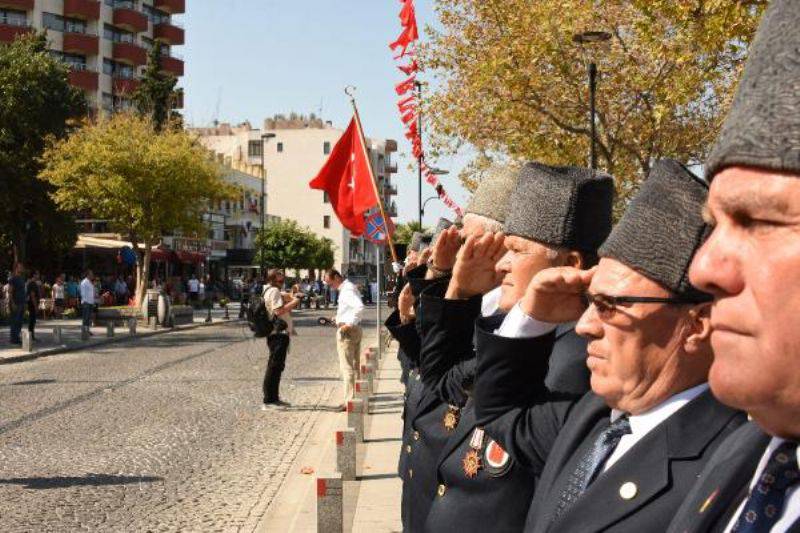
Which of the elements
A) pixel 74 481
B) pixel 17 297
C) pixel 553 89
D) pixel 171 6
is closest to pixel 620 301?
pixel 74 481

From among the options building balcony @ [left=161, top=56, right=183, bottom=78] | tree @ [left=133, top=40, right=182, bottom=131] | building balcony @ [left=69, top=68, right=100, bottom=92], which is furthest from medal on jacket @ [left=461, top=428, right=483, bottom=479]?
building balcony @ [left=161, top=56, right=183, bottom=78]

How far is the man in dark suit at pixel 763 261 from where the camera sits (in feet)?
4.02

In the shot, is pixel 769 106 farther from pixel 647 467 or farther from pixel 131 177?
pixel 131 177

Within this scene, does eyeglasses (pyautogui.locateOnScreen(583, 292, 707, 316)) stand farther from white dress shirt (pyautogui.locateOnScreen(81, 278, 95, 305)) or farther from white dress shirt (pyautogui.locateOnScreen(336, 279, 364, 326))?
white dress shirt (pyautogui.locateOnScreen(81, 278, 95, 305))

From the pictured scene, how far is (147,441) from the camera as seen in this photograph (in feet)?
37.7

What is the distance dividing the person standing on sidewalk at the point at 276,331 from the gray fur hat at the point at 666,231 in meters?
11.5

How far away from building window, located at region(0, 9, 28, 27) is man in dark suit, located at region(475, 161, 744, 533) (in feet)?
232

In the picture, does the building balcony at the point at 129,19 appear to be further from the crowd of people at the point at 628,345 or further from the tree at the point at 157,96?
the crowd of people at the point at 628,345

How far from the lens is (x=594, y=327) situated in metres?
2.43

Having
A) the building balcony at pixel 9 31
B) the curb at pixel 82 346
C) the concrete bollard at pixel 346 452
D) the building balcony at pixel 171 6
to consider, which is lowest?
the curb at pixel 82 346

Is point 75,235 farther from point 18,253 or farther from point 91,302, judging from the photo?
point 91,302

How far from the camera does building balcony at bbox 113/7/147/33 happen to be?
75375 millimetres

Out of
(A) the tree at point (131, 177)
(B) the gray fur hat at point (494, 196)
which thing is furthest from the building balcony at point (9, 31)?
(B) the gray fur hat at point (494, 196)

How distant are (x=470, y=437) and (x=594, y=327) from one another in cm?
122
